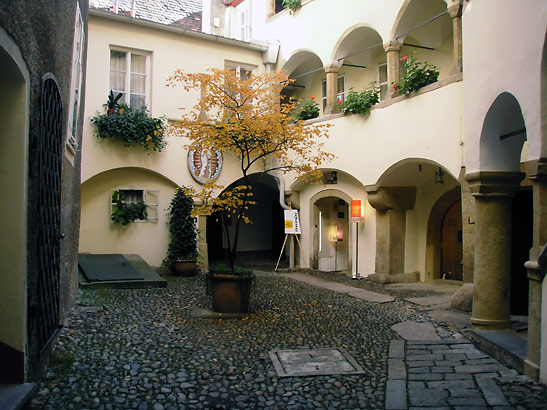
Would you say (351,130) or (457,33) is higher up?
(457,33)

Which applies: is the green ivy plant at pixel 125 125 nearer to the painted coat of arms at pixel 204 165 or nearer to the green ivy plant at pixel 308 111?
the painted coat of arms at pixel 204 165

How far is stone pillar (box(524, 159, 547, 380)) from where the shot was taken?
4.27 meters

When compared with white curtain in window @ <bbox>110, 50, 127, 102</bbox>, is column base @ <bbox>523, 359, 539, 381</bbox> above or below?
below

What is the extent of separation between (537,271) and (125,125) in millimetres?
9039

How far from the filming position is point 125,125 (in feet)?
36.1

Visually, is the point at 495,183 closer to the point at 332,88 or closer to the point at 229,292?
the point at 229,292

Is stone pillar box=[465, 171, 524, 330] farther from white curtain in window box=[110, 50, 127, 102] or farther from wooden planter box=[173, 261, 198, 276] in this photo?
white curtain in window box=[110, 50, 127, 102]

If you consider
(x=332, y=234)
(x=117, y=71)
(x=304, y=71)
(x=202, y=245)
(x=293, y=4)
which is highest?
(x=293, y=4)

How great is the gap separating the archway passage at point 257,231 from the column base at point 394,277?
6.07 metres

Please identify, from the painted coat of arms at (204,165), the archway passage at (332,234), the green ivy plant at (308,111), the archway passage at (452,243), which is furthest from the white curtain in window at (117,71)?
the archway passage at (452,243)

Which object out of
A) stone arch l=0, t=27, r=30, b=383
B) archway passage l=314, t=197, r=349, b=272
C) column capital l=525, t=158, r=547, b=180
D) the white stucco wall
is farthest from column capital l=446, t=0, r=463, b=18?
stone arch l=0, t=27, r=30, b=383

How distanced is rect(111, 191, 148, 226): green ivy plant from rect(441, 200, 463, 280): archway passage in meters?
7.03

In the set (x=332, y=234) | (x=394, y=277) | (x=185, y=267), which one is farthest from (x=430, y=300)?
(x=185, y=267)

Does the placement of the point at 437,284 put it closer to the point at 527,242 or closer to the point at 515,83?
the point at 527,242
